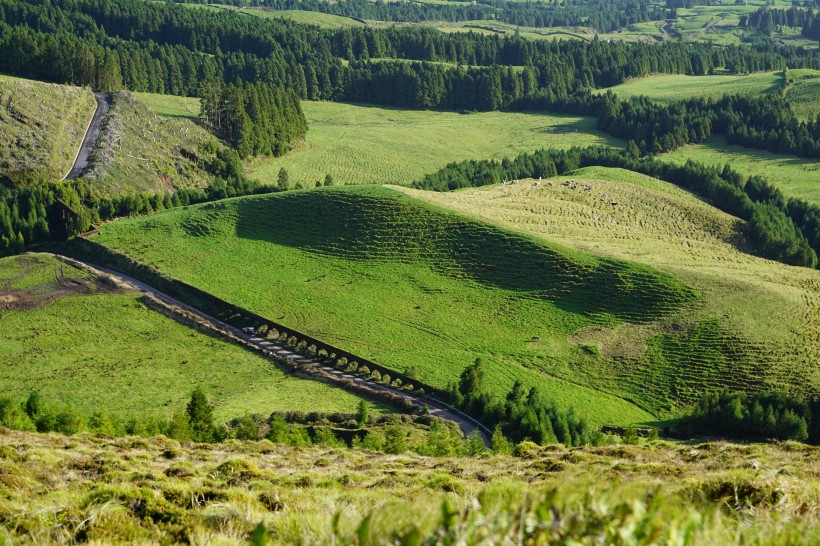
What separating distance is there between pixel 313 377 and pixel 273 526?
5795 centimetres

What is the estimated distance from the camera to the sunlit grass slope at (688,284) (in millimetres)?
68312

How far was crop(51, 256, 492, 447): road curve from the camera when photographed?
58.6 meters

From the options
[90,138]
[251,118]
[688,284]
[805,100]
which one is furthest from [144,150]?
[805,100]

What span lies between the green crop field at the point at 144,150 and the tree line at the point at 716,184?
129ft

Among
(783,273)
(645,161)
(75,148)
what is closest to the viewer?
(783,273)

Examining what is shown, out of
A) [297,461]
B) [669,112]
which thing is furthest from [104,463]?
[669,112]

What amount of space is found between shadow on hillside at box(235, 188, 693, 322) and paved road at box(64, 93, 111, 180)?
1159 inches

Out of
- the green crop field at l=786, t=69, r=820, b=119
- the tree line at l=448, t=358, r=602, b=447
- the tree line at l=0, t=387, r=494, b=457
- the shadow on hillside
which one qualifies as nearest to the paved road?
the shadow on hillside

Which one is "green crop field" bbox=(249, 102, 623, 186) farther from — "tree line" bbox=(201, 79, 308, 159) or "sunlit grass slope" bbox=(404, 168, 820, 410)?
"sunlit grass slope" bbox=(404, 168, 820, 410)

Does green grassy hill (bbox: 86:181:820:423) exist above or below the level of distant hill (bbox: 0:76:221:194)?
below

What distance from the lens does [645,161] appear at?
150 meters

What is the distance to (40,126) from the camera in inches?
4904

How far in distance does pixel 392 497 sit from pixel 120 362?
55.6 metres

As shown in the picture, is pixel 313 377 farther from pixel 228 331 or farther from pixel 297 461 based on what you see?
pixel 297 461
